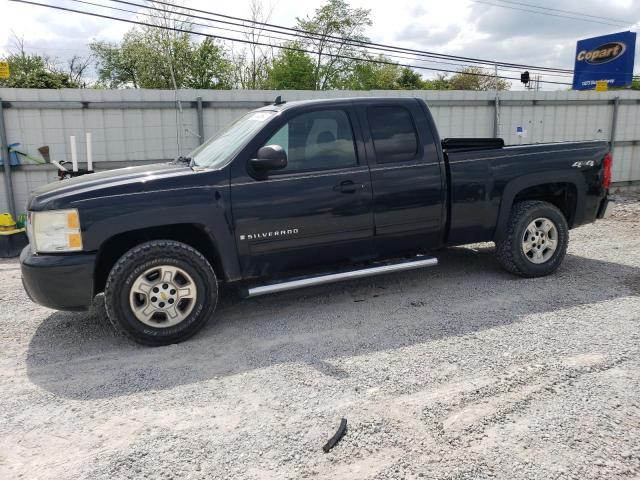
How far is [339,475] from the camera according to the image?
2605 millimetres

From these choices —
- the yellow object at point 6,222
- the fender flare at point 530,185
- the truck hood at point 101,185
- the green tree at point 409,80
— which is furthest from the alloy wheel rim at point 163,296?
the green tree at point 409,80

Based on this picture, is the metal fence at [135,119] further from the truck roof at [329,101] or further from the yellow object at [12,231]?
the truck roof at [329,101]

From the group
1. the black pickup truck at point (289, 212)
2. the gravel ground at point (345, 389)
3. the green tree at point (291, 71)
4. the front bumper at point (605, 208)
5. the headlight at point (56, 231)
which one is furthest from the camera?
the green tree at point (291, 71)

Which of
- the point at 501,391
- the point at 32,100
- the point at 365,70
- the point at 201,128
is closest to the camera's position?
the point at 501,391

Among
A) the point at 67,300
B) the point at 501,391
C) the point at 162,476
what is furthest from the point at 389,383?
the point at 67,300

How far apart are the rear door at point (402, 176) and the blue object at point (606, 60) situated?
88.7ft

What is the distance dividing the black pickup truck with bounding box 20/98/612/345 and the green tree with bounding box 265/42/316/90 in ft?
107

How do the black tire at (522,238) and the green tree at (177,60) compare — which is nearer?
the black tire at (522,238)

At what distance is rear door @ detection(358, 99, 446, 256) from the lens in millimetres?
4918

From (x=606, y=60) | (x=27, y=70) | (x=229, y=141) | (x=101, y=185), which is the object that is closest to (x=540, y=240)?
(x=229, y=141)

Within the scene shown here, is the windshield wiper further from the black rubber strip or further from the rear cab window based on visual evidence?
the black rubber strip

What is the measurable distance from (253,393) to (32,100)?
7.33 metres

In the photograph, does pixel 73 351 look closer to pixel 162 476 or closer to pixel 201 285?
pixel 201 285

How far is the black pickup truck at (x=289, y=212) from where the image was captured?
4082mm
